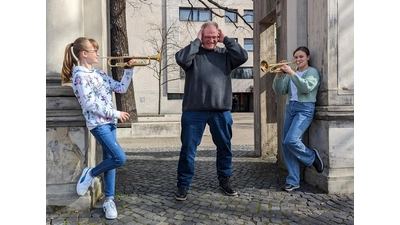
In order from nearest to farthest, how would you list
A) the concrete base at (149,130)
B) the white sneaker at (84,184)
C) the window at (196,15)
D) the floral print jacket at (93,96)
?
the floral print jacket at (93,96)
the white sneaker at (84,184)
the concrete base at (149,130)
the window at (196,15)

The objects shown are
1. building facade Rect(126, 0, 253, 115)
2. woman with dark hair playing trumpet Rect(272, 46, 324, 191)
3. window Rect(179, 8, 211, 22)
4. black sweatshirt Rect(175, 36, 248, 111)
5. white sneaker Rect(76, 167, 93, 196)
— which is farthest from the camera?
window Rect(179, 8, 211, 22)

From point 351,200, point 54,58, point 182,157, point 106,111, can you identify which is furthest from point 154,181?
point 351,200

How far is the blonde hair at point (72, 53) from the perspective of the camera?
11.7 ft

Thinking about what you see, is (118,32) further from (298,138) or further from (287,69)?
(298,138)

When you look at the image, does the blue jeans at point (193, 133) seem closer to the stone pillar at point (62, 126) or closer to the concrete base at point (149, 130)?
the stone pillar at point (62, 126)

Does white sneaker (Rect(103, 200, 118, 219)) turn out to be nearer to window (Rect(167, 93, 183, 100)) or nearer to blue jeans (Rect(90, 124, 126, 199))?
blue jeans (Rect(90, 124, 126, 199))

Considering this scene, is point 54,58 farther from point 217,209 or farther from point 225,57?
point 217,209

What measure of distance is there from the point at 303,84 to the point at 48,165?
3208 millimetres

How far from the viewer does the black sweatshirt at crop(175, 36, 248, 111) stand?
403 centimetres

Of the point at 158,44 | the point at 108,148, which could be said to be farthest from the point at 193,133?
the point at 158,44

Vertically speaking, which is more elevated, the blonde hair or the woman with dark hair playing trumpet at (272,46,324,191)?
the blonde hair

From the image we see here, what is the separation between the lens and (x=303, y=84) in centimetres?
421

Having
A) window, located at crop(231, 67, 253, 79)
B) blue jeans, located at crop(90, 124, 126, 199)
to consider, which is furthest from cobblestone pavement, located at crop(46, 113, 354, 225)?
window, located at crop(231, 67, 253, 79)

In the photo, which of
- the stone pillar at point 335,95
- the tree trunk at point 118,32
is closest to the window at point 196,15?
the tree trunk at point 118,32
